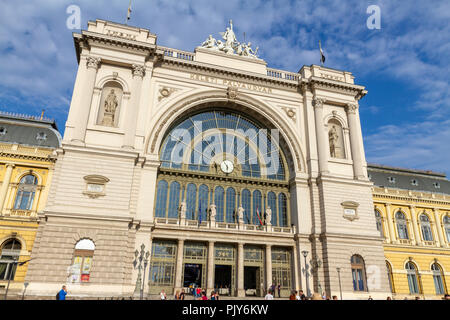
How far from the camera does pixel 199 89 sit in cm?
3938

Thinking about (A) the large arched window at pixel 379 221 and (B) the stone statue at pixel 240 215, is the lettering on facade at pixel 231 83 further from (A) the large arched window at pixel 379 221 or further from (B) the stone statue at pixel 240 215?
(A) the large arched window at pixel 379 221

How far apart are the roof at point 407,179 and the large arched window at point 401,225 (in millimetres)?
5651

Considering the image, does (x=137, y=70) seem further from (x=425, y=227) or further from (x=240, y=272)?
(x=425, y=227)

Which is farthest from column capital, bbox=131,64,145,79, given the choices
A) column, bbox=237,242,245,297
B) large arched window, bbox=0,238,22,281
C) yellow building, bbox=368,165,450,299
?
yellow building, bbox=368,165,450,299

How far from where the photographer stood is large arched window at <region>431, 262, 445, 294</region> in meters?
44.8

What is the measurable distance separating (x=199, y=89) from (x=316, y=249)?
2305cm

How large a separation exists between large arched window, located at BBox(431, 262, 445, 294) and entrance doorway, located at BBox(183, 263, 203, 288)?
3354cm

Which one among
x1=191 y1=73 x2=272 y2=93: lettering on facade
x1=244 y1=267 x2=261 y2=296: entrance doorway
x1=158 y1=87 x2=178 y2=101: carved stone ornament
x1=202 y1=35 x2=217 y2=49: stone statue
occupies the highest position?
x1=202 y1=35 x2=217 y2=49: stone statue

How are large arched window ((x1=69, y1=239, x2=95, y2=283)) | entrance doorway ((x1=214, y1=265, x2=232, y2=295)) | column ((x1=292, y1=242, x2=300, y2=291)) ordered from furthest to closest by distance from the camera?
1. entrance doorway ((x1=214, y1=265, x2=232, y2=295))
2. column ((x1=292, y1=242, x2=300, y2=291))
3. large arched window ((x1=69, y1=239, x2=95, y2=283))

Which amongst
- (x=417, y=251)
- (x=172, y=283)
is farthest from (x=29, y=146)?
(x=417, y=251)

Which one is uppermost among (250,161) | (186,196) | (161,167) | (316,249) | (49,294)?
(250,161)

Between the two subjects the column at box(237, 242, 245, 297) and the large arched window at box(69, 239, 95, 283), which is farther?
the column at box(237, 242, 245, 297)

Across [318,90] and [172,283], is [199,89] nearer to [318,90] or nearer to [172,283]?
[318,90]

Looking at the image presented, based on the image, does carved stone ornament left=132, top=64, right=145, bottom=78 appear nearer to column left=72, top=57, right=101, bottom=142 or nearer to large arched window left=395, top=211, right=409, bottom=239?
column left=72, top=57, right=101, bottom=142
